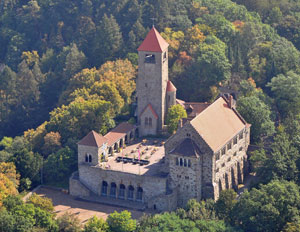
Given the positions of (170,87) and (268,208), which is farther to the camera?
(170,87)

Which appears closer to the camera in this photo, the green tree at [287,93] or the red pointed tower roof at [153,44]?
the red pointed tower roof at [153,44]

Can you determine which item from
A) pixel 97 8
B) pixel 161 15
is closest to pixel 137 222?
pixel 161 15

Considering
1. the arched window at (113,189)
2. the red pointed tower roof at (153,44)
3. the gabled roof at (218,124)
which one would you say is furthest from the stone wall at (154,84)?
the arched window at (113,189)

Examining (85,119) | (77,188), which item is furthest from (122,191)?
(85,119)

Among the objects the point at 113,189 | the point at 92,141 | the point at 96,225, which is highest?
the point at 92,141

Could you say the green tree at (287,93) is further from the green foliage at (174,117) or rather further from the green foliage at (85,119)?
the green foliage at (85,119)

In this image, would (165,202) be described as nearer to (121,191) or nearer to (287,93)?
(121,191)
